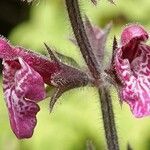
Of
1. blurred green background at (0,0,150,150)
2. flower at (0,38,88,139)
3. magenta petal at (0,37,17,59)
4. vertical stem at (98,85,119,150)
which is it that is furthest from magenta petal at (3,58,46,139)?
blurred green background at (0,0,150,150)

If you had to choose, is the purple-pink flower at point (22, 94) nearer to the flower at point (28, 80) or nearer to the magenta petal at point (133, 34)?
the flower at point (28, 80)

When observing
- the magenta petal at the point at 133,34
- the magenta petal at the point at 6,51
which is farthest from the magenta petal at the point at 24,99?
the magenta petal at the point at 133,34

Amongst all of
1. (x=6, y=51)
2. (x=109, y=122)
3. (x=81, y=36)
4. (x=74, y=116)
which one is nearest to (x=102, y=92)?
(x=109, y=122)

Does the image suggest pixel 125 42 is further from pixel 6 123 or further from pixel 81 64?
pixel 6 123

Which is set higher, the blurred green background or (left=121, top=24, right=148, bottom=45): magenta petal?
(left=121, top=24, right=148, bottom=45): magenta petal

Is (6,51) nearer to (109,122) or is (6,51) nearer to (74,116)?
(109,122)

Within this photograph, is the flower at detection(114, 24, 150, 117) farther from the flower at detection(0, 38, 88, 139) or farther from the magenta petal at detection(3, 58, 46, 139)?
the magenta petal at detection(3, 58, 46, 139)

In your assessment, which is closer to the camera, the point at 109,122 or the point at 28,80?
the point at 28,80
